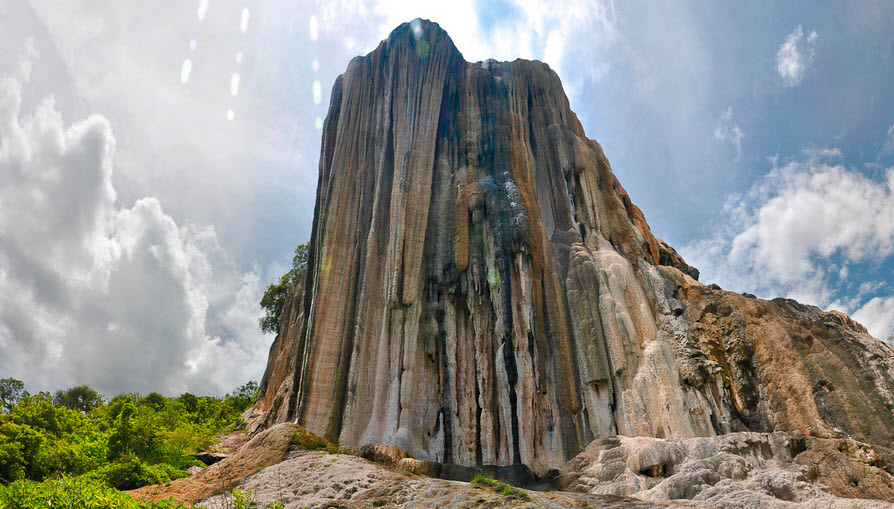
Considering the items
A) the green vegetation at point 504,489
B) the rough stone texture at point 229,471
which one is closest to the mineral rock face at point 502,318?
the rough stone texture at point 229,471

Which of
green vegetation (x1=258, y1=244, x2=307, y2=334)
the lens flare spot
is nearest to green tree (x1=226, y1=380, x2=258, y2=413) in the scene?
green vegetation (x1=258, y1=244, x2=307, y2=334)

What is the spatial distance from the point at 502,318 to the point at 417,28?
1744cm

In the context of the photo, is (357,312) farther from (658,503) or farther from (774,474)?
(774,474)

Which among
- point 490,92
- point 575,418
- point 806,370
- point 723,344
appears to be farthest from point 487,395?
point 490,92

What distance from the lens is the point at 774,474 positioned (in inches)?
487

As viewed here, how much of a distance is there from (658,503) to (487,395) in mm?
8953

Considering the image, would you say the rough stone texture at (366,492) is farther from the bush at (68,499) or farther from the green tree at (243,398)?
the green tree at (243,398)

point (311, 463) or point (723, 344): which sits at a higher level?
point (723, 344)

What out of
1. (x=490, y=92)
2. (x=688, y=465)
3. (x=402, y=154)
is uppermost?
(x=490, y=92)

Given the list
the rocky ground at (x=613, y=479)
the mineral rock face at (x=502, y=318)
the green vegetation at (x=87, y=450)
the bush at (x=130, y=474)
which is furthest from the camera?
the mineral rock face at (x=502, y=318)

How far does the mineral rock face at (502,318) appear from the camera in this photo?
17.7 m

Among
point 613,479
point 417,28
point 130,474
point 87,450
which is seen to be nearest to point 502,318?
point 613,479

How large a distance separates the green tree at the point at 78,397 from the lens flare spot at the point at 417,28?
43.8 meters

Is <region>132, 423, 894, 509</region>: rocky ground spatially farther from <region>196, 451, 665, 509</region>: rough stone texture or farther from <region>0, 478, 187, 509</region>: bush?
<region>0, 478, 187, 509</region>: bush
